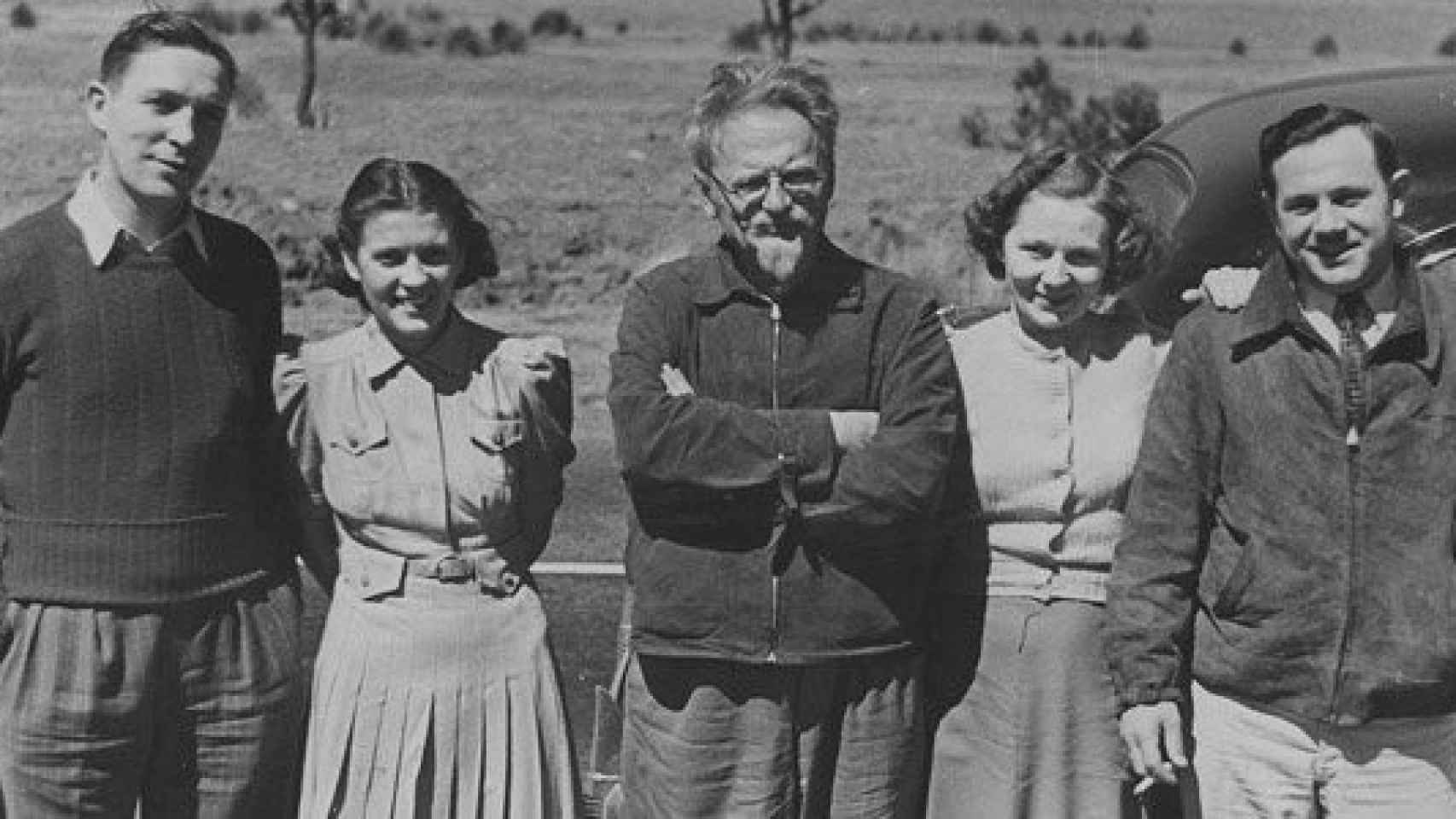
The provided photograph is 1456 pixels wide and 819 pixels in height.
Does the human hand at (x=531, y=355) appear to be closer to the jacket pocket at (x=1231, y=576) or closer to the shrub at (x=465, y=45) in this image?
the jacket pocket at (x=1231, y=576)

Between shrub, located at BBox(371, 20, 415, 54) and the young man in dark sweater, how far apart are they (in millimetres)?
19034

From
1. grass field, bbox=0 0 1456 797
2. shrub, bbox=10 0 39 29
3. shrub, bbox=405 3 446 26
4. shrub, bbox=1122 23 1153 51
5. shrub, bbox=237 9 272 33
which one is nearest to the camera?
grass field, bbox=0 0 1456 797

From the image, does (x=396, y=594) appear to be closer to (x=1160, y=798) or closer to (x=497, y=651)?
(x=497, y=651)

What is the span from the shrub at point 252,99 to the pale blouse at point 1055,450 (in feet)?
47.9

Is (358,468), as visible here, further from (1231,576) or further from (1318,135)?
(1318,135)

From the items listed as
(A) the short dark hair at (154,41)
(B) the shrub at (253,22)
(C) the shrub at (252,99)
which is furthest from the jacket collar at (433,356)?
(B) the shrub at (253,22)

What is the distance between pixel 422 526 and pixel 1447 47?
76.7 ft

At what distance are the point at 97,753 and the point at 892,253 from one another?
1091cm

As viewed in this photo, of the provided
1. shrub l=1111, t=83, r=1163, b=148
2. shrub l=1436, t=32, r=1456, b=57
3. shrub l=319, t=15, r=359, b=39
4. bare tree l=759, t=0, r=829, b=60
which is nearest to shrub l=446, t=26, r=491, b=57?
shrub l=319, t=15, r=359, b=39

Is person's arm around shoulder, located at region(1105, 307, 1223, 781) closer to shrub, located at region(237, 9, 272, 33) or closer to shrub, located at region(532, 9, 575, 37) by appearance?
shrub, located at region(237, 9, 272, 33)

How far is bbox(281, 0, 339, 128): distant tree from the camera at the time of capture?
736 inches

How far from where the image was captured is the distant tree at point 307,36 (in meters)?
18.7

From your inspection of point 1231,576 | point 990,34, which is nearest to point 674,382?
point 1231,576

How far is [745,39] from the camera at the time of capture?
2470 centimetres
